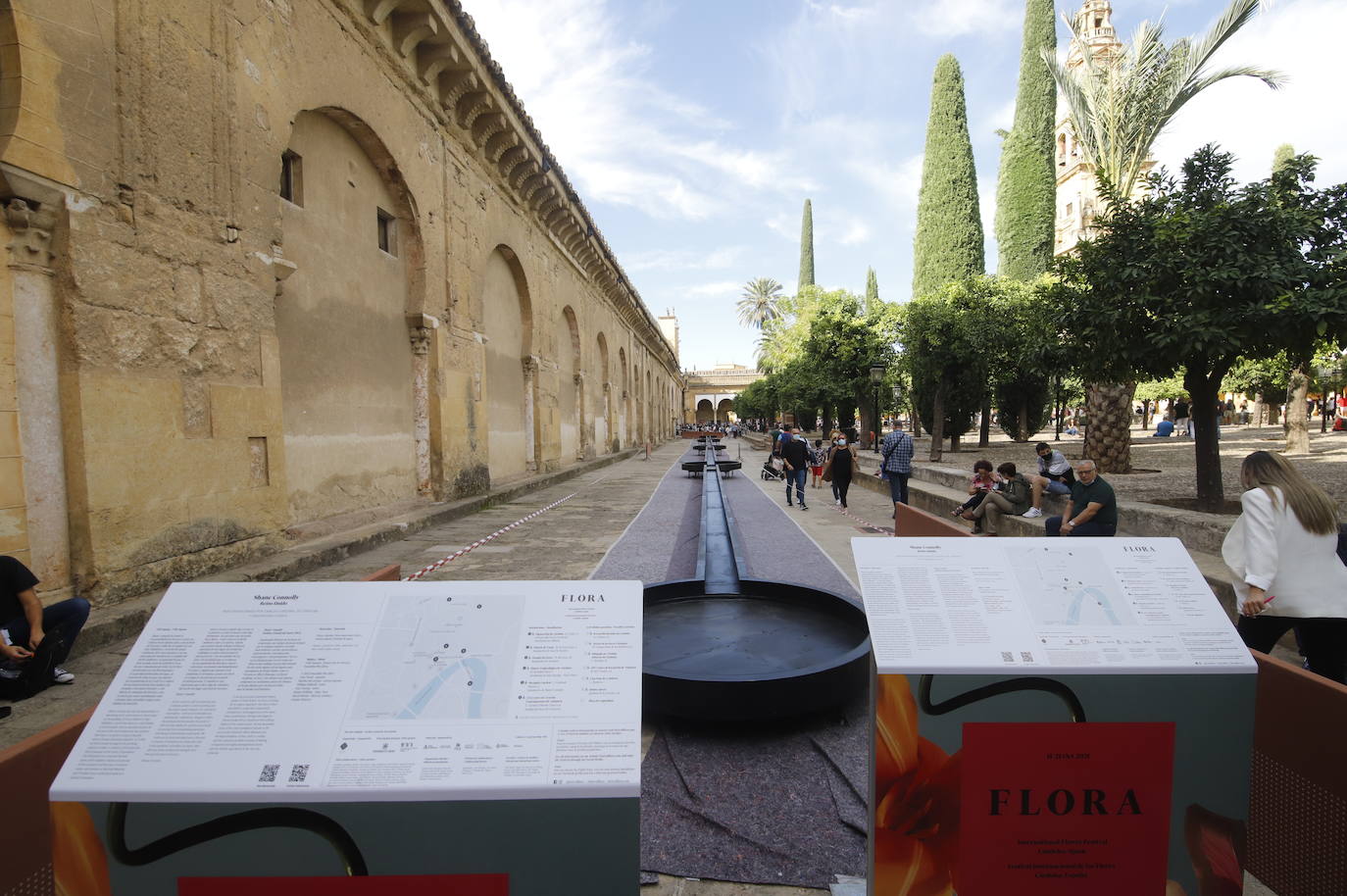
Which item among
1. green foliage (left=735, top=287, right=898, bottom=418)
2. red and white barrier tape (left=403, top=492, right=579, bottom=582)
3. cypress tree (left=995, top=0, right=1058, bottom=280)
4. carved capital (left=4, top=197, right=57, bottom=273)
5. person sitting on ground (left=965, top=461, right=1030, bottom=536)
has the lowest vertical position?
red and white barrier tape (left=403, top=492, right=579, bottom=582)

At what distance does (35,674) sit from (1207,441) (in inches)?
452

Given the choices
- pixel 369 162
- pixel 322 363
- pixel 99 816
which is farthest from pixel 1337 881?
pixel 369 162

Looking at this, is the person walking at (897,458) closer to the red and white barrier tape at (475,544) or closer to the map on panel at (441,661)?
the red and white barrier tape at (475,544)

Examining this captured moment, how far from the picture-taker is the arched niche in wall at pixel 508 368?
45.0 ft

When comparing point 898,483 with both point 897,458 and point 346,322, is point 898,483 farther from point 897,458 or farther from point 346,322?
point 346,322

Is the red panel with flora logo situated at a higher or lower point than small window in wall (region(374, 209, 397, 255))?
lower

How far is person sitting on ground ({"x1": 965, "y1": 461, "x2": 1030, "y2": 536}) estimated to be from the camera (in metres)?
8.69

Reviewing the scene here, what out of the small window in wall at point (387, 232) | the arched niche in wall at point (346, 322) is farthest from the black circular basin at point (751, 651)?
the small window in wall at point (387, 232)

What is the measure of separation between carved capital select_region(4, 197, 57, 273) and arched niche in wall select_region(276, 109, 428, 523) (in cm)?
262

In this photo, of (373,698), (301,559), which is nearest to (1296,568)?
(373,698)

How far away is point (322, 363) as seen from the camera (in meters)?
8.12

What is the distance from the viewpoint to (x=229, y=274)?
589 centimetres

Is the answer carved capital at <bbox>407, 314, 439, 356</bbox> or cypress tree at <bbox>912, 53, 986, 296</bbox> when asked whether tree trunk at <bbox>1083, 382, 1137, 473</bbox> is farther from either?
cypress tree at <bbox>912, 53, 986, 296</bbox>

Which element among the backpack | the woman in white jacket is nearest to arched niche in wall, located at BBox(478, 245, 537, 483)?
the backpack
